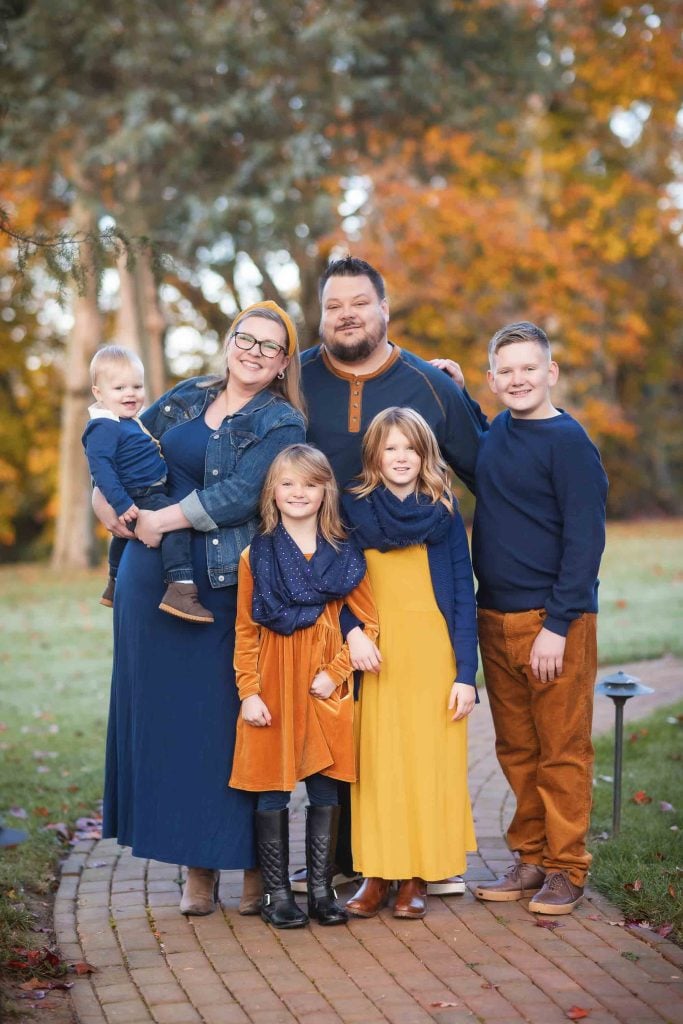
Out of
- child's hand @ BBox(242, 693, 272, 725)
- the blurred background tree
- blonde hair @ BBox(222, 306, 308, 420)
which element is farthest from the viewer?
the blurred background tree

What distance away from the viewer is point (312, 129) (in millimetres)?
15633

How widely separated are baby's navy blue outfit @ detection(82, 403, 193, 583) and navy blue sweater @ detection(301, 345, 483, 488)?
2.26 ft

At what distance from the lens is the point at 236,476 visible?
14.2ft

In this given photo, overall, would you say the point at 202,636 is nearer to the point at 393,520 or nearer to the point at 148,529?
the point at 148,529

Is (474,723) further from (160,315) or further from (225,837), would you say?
(160,315)

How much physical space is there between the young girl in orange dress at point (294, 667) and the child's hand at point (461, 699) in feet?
1.23

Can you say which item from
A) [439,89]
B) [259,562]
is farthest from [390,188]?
[259,562]

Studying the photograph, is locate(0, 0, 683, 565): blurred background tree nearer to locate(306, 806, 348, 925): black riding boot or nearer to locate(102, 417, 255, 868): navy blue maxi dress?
locate(102, 417, 255, 868): navy blue maxi dress

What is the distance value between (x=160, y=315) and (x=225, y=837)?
47.2 feet

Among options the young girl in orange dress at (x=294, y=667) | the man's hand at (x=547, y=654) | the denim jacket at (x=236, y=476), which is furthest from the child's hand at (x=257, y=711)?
the man's hand at (x=547, y=654)

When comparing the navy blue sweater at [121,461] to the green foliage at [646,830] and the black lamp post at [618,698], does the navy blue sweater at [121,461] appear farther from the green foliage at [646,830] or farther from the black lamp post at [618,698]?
the green foliage at [646,830]

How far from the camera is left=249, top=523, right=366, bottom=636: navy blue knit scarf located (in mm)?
4199

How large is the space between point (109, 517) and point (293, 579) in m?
0.74

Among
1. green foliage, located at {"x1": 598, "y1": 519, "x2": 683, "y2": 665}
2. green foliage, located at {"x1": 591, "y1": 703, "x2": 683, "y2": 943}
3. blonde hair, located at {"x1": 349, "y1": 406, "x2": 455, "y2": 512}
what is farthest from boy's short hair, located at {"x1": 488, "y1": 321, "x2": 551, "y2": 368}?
green foliage, located at {"x1": 598, "y1": 519, "x2": 683, "y2": 665}
